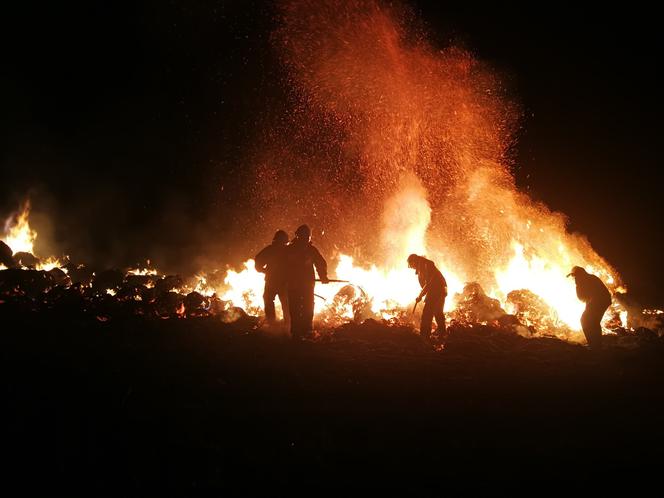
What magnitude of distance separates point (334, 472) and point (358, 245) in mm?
21041

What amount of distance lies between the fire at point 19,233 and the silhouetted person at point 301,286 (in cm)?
1549

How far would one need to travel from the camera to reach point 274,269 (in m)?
8.88

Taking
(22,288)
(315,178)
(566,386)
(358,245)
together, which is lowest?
(566,386)

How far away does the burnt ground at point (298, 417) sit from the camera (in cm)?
376

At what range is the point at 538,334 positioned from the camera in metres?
11.0

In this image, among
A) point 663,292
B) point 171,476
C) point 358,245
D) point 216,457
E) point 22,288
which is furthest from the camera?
point 358,245

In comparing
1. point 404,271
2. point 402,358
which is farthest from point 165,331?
point 404,271

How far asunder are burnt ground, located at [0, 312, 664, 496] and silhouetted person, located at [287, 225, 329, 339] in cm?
55

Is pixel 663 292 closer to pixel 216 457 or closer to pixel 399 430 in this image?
pixel 399 430

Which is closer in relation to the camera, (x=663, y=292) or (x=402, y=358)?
(x=402, y=358)

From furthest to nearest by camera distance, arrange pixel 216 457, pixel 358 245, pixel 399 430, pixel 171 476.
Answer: pixel 358 245 < pixel 399 430 < pixel 216 457 < pixel 171 476

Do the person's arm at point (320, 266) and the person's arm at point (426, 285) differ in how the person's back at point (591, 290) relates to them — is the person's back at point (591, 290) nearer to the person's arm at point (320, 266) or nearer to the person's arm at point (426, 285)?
the person's arm at point (426, 285)

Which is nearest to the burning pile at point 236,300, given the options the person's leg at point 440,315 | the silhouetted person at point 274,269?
the silhouetted person at point 274,269

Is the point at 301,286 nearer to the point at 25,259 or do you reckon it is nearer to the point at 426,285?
the point at 426,285
